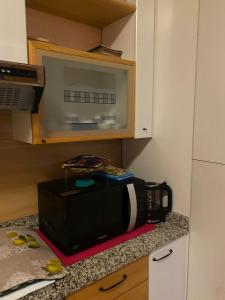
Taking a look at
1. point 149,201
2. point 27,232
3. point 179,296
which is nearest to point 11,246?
point 27,232

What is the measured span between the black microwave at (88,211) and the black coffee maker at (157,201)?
0.06 m

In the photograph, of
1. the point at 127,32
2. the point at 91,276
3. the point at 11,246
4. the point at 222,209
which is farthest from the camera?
the point at 127,32

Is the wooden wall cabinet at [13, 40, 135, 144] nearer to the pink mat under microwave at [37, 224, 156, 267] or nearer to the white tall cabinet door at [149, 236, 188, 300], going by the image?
the pink mat under microwave at [37, 224, 156, 267]

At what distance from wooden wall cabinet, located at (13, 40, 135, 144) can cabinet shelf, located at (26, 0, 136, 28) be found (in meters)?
0.27

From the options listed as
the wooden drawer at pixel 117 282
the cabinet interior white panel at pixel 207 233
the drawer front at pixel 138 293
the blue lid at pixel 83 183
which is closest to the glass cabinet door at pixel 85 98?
the blue lid at pixel 83 183

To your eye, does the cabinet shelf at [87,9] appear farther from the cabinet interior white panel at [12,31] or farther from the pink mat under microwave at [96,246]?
the pink mat under microwave at [96,246]

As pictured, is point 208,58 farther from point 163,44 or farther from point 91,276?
point 91,276

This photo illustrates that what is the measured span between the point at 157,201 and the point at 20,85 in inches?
38.6

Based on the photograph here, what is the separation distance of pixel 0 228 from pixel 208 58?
1.34 meters

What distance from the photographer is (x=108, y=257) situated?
3.47 ft

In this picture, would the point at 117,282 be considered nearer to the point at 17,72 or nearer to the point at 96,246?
the point at 96,246

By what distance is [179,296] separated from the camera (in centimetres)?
137

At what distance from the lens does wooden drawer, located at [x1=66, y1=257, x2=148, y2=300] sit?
0.96 metres

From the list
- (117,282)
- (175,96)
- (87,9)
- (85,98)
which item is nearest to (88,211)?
(117,282)
